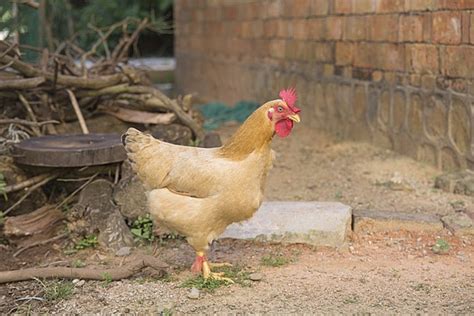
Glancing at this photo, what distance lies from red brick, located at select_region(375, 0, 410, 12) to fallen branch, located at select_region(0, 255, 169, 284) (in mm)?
3497

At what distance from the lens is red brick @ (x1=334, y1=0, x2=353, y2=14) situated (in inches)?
291

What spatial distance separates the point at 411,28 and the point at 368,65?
866mm

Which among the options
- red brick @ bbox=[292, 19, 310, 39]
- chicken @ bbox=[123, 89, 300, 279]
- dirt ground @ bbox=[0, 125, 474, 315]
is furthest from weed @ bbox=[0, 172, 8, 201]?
red brick @ bbox=[292, 19, 310, 39]

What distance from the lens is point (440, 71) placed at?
602 centimetres

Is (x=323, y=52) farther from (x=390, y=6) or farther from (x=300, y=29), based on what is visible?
(x=390, y=6)

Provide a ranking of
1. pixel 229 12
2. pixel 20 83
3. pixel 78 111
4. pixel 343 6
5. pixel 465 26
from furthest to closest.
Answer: pixel 229 12
pixel 343 6
pixel 78 111
pixel 20 83
pixel 465 26

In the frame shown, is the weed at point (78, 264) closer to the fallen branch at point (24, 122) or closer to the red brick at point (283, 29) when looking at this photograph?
the fallen branch at point (24, 122)

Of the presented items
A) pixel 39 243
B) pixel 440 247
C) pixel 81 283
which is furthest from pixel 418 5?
pixel 81 283

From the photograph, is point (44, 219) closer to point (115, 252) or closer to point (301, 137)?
point (115, 252)

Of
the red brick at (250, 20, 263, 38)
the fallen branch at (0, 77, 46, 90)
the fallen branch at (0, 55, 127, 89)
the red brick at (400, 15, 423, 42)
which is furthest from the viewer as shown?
the red brick at (250, 20, 263, 38)

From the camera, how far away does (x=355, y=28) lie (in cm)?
732

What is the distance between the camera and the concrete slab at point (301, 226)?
474 centimetres

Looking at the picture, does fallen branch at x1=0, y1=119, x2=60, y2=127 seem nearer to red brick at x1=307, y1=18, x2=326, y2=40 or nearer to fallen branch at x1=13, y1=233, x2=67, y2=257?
fallen branch at x1=13, y1=233, x2=67, y2=257

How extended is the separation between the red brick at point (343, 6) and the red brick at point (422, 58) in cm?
115
